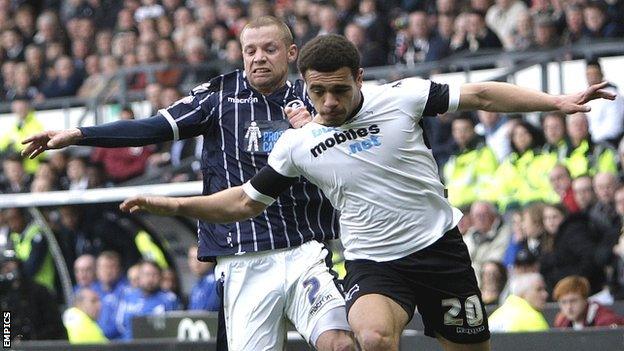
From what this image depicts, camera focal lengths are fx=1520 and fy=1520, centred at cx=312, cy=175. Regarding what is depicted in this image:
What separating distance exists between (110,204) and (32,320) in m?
3.95

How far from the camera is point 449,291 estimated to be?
24.6ft

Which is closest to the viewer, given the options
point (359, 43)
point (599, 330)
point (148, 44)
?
point (599, 330)

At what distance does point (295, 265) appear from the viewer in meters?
8.11

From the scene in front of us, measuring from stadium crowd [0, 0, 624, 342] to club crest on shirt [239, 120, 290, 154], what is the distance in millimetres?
3544

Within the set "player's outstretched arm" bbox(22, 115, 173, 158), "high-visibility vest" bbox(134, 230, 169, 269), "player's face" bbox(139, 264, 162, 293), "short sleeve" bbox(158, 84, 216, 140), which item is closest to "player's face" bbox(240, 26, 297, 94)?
"short sleeve" bbox(158, 84, 216, 140)

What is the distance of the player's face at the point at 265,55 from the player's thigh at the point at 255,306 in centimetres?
97

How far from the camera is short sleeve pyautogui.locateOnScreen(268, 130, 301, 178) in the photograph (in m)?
7.50

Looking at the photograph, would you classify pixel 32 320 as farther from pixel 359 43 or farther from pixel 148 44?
pixel 148 44

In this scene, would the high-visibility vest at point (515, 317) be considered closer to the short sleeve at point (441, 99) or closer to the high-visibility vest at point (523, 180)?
the high-visibility vest at point (523, 180)

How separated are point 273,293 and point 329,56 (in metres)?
1.53

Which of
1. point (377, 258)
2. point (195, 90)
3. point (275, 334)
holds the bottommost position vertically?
point (275, 334)

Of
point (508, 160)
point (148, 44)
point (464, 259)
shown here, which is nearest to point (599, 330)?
point (464, 259)

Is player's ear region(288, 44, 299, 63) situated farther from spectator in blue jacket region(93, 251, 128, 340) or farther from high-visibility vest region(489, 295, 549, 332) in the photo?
spectator in blue jacket region(93, 251, 128, 340)

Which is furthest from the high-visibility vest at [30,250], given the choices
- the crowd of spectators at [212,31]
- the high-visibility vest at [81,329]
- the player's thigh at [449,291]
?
the player's thigh at [449,291]
